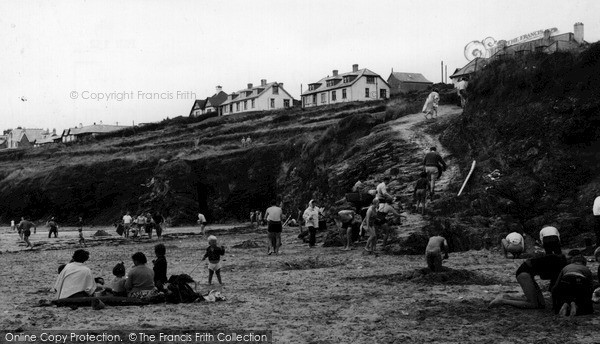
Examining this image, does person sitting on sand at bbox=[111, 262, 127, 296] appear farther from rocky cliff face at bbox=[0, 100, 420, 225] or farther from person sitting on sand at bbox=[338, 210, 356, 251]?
rocky cliff face at bbox=[0, 100, 420, 225]

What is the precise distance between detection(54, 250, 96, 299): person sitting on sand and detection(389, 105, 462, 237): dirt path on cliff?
11146 mm

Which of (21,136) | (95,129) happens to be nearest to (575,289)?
(95,129)

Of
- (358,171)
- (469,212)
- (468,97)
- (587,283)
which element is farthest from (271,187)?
(587,283)

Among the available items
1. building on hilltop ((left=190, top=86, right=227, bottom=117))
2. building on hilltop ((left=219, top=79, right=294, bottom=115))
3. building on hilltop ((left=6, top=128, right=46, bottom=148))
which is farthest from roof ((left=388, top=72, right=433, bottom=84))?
building on hilltop ((left=6, top=128, right=46, bottom=148))

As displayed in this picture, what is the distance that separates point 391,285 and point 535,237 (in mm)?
9210

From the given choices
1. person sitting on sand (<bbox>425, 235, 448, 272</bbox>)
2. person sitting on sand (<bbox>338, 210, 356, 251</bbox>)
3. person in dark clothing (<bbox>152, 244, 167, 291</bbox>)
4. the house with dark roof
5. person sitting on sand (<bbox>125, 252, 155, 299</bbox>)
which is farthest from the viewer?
the house with dark roof

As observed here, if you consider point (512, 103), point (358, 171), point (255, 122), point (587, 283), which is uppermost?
point (255, 122)

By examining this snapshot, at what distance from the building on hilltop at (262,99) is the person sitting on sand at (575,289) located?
93.2 m

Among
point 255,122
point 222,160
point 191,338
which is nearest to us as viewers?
point 191,338

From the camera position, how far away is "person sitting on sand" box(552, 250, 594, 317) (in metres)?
9.76

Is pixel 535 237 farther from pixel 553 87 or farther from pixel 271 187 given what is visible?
pixel 271 187

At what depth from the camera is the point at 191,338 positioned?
8.75m

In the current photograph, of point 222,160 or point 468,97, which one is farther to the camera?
point 222,160

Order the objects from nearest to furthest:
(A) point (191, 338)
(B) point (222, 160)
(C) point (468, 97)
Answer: (A) point (191, 338)
(C) point (468, 97)
(B) point (222, 160)
